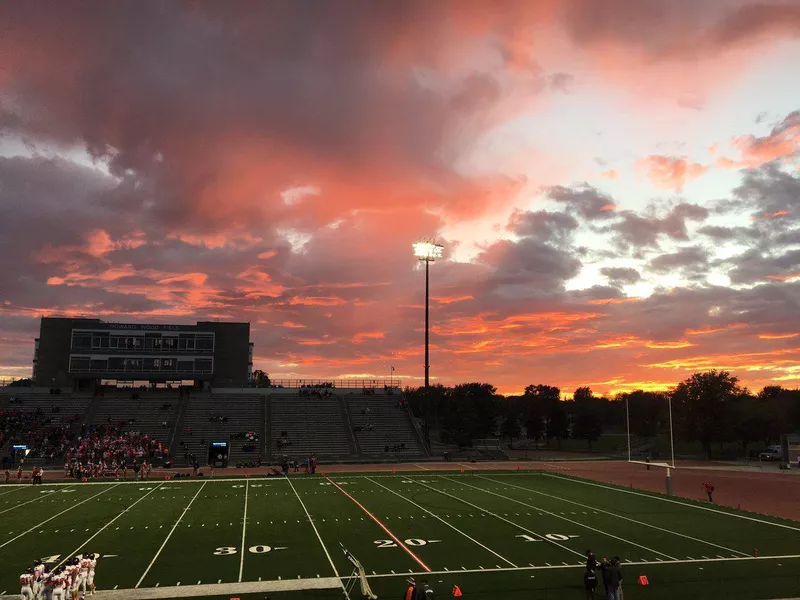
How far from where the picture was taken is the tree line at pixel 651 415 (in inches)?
2987

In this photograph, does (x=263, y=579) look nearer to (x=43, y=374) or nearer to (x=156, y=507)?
(x=156, y=507)

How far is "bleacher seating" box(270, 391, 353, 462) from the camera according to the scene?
6266cm

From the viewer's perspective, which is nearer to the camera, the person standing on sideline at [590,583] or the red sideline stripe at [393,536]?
the person standing on sideline at [590,583]

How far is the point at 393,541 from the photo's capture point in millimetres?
23781

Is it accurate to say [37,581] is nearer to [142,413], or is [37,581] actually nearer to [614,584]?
[614,584]

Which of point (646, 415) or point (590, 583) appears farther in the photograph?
point (646, 415)

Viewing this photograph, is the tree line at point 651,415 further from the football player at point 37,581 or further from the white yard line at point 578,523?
the football player at point 37,581

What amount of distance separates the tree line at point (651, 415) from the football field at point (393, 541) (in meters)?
27.9

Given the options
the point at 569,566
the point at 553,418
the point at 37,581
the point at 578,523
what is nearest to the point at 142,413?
the point at 578,523

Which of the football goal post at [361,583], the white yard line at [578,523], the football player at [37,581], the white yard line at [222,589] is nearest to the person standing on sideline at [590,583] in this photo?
the football goal post at [361,583]

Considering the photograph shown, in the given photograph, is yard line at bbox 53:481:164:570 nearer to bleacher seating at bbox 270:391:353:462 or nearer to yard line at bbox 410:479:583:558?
yard line at bbox 410:479:583:558

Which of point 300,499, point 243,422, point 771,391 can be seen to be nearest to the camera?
point 300,499

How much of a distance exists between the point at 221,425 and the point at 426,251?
29.9 metres

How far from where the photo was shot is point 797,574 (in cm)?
1947
